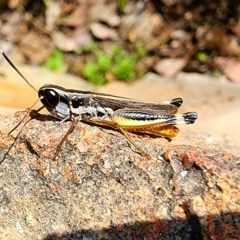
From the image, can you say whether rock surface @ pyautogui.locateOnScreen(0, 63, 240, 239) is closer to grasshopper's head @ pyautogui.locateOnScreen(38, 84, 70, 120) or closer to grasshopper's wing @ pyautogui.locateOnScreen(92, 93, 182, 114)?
grasshopper's head @ pyautogui.locateOnScreen(38, 84, 70, 120)

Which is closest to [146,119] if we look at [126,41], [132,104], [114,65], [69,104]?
[132,104]

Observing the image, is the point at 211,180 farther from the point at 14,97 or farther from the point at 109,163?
the point at 14,97

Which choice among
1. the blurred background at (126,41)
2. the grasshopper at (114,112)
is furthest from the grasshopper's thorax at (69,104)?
the blurred background at (126,41)

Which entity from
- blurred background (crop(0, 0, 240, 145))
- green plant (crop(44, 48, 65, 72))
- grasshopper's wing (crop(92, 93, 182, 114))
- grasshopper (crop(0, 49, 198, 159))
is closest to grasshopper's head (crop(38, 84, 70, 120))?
grasshopper (crop(0, 49, 198, 159))

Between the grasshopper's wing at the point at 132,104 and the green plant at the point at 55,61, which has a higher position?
the green plant at the point at 55,61

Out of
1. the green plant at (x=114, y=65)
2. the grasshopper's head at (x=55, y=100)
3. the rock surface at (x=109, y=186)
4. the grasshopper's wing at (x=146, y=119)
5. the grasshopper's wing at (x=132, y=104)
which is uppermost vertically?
the green plant at (x=114, y=65)

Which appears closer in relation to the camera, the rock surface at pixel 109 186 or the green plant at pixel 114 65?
the rock surface at pixel 109 186

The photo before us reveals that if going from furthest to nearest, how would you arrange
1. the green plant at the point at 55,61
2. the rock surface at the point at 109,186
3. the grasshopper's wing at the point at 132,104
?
the green plant at the point at 55,61 < the grasshopper's wing at the point at 132,104 < the rock surface at the point at 109,186

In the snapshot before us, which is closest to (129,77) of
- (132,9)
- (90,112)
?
(132,9)

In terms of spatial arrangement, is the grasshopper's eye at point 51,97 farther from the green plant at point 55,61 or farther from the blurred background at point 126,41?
the green plant at point 55,61
